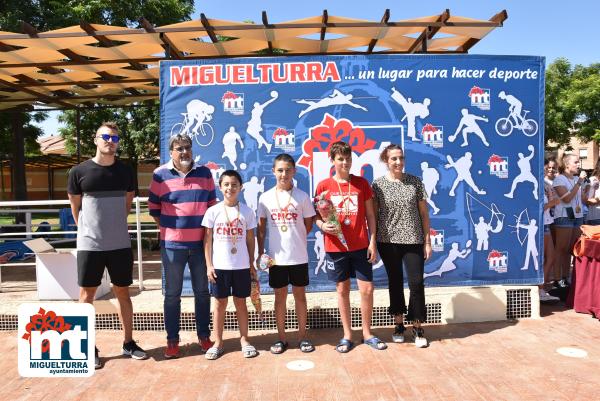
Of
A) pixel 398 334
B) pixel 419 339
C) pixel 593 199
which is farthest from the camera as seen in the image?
pixel 593 199

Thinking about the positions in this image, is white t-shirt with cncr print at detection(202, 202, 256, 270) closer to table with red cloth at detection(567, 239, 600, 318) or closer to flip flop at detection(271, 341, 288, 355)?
flip flop at detection(271, 341, 288, 355)

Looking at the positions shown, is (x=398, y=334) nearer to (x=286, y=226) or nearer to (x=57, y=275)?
→ (x=286, y=226)

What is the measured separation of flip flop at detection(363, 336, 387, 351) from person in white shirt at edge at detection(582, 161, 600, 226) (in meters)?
3.66

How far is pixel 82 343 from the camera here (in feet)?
11.8

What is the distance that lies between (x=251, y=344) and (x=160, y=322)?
1.11 m

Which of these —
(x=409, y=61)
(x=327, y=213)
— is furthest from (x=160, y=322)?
(x=409, y=61)

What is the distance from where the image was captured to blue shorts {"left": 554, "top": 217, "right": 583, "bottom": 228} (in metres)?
5.59

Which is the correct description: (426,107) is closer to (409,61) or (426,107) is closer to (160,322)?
(409,61)

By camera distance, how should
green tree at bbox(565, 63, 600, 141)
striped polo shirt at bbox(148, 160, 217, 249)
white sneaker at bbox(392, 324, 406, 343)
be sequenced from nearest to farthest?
striped polo shirt at bbox(148, 160, 217, 249) → white sneaker at bbox(392, 324, 406, 343) → green tree at bbox(565, 63, 600, 141)

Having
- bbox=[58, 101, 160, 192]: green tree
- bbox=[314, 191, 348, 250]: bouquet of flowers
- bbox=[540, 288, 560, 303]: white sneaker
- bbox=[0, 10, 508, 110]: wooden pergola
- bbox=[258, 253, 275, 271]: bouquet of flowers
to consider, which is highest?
bbox=[58, 101, 160, 192]: green tree

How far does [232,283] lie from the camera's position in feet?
12.8

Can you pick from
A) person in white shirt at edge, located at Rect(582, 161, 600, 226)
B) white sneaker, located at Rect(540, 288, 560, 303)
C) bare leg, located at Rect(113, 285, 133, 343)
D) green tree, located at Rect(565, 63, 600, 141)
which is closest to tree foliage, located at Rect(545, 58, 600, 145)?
green tree, located at Rect(565, 63, 600, 141)

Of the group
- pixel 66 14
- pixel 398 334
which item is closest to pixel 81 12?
pixel 66 14

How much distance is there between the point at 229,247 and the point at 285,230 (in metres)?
0.48
